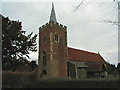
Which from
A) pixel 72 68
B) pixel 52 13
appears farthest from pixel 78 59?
pixel 52 13

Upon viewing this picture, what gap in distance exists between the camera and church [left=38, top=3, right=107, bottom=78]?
23422 millimetres

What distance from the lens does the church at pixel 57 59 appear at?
76.8 feet

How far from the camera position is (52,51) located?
23.9 meters

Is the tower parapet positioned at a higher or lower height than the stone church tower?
higher

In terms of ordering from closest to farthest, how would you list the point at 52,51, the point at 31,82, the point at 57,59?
the point at 31,82 < the point at 52,51 < the point at 57,59

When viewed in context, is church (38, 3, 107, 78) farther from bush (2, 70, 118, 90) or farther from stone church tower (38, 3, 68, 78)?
bush (2, 70, 118, 90)

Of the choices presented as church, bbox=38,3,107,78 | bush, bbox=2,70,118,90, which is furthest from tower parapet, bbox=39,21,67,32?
bush, bbox=2,70,118,90

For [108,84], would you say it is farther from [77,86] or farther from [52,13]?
[52,13]

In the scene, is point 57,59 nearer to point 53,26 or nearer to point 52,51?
point 52,51

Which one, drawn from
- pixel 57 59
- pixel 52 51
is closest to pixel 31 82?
pixel 52 51

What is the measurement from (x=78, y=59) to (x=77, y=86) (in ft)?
53.8

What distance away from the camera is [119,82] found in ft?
46.8

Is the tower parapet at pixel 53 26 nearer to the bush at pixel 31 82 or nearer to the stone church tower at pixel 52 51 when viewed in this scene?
the stone church tower at pixel 52 51

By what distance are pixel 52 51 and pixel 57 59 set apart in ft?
6.92
